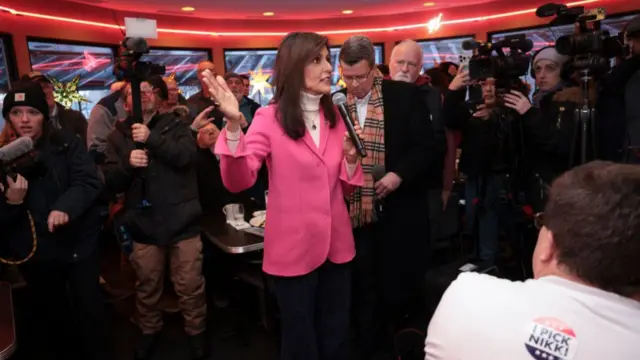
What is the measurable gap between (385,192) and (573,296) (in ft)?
4.99

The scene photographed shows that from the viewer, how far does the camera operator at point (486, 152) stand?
262 cm

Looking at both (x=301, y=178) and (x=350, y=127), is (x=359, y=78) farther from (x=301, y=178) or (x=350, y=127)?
(x=301, y=178)

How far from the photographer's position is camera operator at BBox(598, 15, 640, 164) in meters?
2.26

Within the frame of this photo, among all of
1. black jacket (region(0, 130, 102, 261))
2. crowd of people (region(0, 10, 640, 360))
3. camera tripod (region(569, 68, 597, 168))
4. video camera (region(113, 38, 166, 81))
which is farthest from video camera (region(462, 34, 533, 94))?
black jacket (region(0, 130, 102, 261))

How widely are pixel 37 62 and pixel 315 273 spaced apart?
5490 mm

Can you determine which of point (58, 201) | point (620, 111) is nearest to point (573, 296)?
point (620, 111)

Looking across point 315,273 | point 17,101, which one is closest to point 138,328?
point 17,101

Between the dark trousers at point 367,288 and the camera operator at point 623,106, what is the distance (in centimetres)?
120

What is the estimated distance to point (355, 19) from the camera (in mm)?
8445

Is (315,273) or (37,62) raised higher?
(37,62)

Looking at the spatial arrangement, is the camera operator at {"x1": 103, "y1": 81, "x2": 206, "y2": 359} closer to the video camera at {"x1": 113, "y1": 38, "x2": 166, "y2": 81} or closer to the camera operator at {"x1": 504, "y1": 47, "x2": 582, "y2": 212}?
the video camera at {"x1": 113, "y1": 38, "x2": 166, "y2": 81}

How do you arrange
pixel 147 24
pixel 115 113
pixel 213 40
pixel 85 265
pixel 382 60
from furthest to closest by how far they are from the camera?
pixel 382 60 → pixel 213 40 → pixel 115 113 → pixel 85 265 → pixel 147 24

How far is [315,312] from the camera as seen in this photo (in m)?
1.86

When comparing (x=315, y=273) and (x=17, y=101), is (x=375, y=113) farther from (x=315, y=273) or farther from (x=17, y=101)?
(x=17, y=101)
